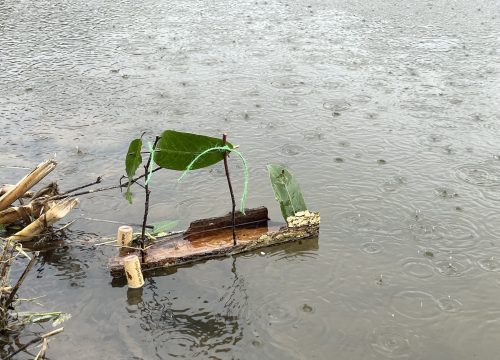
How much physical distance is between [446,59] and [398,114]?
2236mm

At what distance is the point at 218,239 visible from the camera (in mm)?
4656

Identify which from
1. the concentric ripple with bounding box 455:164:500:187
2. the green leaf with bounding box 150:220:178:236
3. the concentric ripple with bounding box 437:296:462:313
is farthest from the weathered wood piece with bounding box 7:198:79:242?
the concentric ripple with bounding box 455:164:500:187

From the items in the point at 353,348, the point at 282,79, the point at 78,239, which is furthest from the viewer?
the point at 282,79

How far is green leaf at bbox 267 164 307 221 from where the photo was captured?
4.67 meters

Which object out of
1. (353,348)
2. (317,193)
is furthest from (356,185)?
(353,348)

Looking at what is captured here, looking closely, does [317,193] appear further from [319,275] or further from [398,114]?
[398,114]

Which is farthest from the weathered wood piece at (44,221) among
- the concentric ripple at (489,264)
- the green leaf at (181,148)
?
the concentric ripple at (489,264)

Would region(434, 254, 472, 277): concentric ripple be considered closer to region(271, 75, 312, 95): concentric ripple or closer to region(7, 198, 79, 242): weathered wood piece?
region(7, 198, 79, 242): weathered wood piece

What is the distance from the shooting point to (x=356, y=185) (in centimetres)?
557

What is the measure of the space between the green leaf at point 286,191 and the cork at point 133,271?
1.26 metres

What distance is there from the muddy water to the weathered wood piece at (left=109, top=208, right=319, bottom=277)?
0.33ft

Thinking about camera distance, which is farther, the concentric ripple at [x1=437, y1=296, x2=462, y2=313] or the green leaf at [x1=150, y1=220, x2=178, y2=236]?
the green leaf at [x1=150, y1=220, x2=178, y2=236]

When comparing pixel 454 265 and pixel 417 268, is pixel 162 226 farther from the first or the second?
pixel 454 265

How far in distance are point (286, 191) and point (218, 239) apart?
0.68 meters
